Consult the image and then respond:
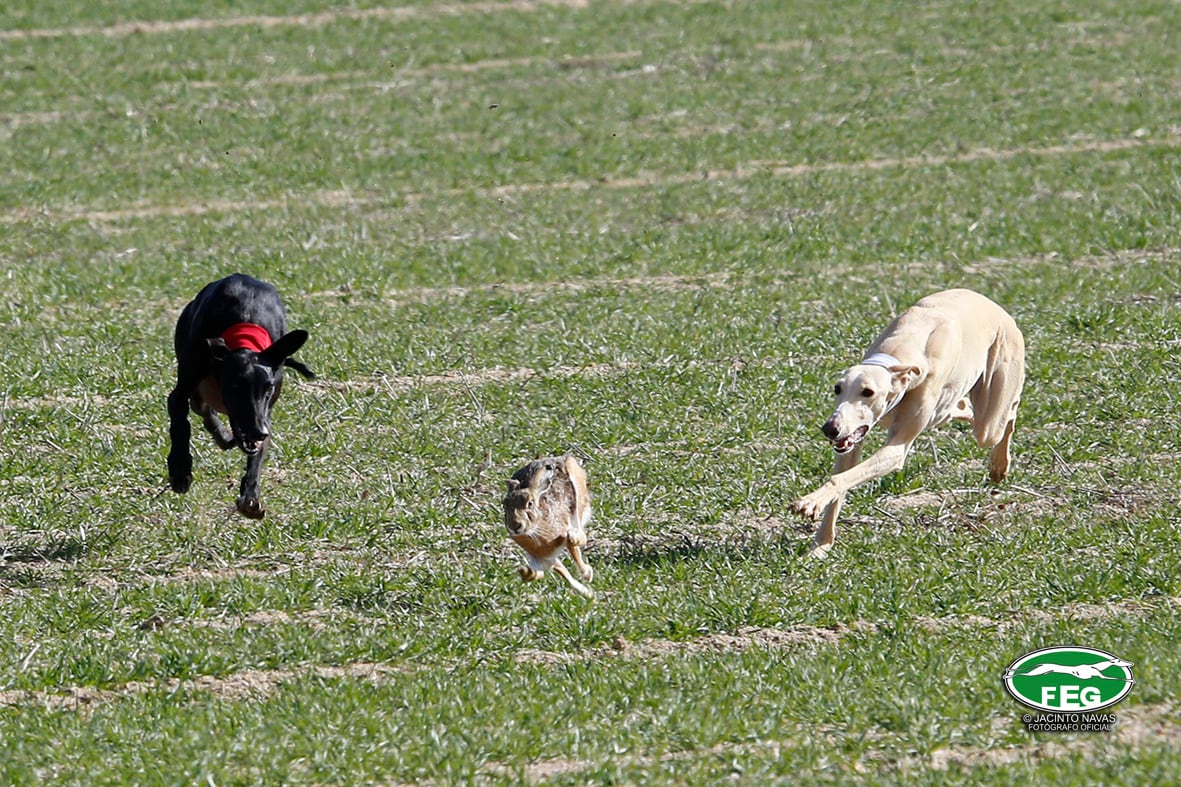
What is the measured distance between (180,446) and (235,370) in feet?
1.89

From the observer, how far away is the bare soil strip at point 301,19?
21.0 metres

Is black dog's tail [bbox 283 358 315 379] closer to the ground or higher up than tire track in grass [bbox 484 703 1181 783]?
higher up

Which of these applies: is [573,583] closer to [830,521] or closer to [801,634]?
[801,634]

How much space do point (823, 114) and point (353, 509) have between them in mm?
11181

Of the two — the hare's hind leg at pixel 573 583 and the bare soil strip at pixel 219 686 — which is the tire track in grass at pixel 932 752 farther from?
the hare's hind leg at pixel 573 583

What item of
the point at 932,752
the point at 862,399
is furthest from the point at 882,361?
the point at 932,752

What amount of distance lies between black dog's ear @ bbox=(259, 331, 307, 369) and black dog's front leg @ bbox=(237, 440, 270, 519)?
1.51 feet

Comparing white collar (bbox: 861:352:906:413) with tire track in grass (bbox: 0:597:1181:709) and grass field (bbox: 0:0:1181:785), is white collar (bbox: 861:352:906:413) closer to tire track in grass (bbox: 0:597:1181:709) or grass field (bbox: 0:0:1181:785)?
grass field (bbox: 0:0:1181:785)

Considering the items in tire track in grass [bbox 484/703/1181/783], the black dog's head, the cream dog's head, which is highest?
the cream dog's head

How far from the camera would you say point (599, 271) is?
41.4 feet

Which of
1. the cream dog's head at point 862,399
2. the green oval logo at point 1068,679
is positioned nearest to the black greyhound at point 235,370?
the cream dog's head at point 862,399

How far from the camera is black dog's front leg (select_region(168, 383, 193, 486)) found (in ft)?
26.1

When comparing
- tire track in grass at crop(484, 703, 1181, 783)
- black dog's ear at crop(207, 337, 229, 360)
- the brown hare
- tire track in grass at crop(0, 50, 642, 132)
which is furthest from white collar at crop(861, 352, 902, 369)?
tire track in grass at crop(0, 50, 642, 132)

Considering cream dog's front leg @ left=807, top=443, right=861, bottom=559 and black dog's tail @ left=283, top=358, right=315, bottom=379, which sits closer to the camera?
cream dog's front leg @ left=807, top=443, right=861, bottom=559
